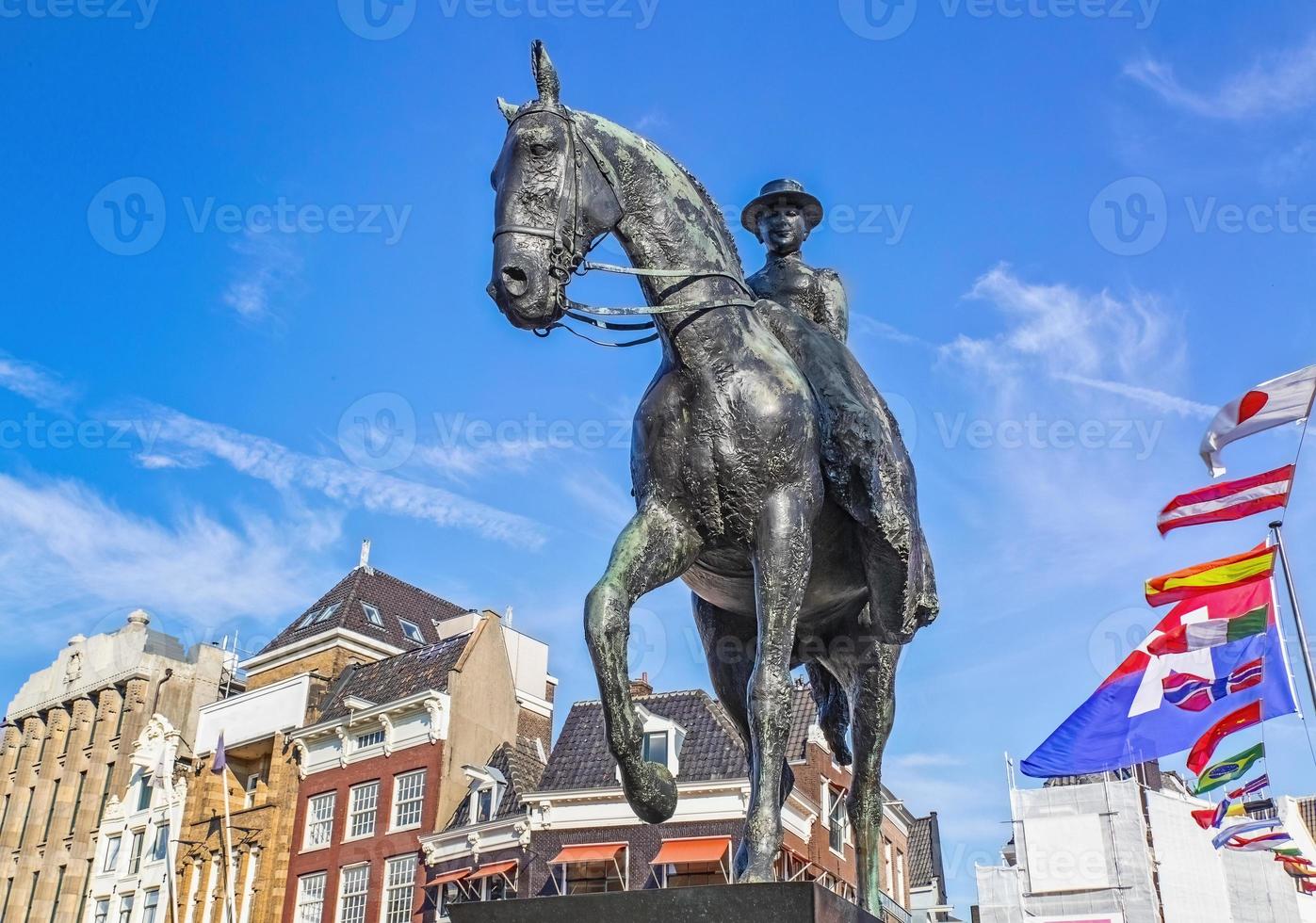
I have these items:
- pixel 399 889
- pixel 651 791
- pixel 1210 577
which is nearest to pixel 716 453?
pixel 651 791

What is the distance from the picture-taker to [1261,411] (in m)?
19.6

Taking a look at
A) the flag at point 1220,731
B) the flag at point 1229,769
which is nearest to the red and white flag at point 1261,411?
the flag at point 1220,731

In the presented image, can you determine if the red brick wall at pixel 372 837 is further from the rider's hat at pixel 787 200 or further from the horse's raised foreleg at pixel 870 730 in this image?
the rider's hat at pixel 787 200

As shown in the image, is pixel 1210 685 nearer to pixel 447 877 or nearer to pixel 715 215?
pixel 447 877

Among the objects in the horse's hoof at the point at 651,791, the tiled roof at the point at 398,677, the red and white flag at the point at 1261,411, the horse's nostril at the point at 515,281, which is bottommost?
the horse's hoof at the point at 651,791

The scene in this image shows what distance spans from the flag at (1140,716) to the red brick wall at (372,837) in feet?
53.1

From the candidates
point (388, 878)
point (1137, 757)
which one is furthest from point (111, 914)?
point (1137, 757)

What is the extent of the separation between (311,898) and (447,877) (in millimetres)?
6461

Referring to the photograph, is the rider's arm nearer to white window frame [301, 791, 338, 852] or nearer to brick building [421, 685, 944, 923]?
brick building [421, 685, 944, 923]

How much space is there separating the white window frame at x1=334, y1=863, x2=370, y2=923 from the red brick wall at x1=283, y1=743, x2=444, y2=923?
0.32ft

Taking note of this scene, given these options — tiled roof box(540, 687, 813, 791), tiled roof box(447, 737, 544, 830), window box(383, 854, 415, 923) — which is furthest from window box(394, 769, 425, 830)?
tiled roof box(540, 687, 813, 791)

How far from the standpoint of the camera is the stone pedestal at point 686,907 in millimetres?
4137

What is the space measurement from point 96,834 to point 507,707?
67.8ft

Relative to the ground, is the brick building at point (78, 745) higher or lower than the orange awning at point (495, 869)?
higher
